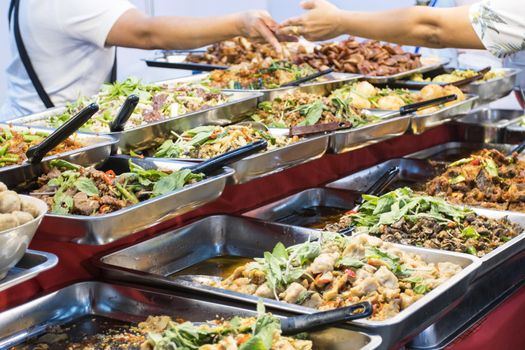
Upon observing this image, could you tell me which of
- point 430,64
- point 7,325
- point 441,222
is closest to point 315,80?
point 430,64

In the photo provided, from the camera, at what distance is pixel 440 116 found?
4246 mm

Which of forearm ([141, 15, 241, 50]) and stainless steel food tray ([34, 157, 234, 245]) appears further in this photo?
forearm ([141, 15, 241, 50])

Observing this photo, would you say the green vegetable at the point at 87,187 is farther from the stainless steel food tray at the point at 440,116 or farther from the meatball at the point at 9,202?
the stainless steel food tray at the point at 440,116

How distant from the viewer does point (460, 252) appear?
2861mm

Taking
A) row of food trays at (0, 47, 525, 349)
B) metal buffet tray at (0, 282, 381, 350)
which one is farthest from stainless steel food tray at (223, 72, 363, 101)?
metal buffet tray at (0, 282, 381, 350)

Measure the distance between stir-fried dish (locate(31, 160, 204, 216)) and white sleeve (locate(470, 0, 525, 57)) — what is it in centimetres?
157

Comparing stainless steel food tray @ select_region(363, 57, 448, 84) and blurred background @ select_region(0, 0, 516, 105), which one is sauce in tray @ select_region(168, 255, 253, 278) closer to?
stainless steel food tray @ select_region(363, 57, 448, 84)

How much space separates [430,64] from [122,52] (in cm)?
338

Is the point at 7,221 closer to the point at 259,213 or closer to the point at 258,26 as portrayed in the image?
the point at 259,213

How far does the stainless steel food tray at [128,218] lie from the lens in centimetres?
232

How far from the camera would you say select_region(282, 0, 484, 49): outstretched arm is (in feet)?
12.3

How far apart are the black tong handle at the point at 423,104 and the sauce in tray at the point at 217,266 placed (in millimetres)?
1434

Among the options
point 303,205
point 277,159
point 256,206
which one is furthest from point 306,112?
point 277,159

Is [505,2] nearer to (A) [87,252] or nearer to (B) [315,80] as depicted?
(B) [315,80]
